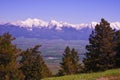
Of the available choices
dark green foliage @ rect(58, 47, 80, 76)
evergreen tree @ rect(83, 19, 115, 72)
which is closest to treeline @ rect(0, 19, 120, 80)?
evergreen tree @ rect(83, 19, 115, 72)

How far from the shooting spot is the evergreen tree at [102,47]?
68.4m

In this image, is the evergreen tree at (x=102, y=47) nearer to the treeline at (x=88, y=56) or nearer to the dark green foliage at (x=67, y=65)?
the treeline at (x=88, y=56)

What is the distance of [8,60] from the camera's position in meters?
54.1

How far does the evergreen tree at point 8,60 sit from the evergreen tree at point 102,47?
20.0m

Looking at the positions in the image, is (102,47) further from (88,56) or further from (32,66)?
(32,66)

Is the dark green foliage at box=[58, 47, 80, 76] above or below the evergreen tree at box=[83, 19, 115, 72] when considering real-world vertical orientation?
below

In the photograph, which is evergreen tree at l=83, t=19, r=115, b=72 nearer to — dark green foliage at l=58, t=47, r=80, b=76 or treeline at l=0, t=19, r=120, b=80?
treeline at l=0, t=19, r=120, b=80

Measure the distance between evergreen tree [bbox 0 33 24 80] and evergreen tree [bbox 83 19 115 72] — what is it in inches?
788

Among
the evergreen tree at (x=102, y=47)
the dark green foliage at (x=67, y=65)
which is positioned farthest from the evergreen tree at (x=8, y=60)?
the dark green foliage at (x=67, y=65)

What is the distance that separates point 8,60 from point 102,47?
76.9 feet

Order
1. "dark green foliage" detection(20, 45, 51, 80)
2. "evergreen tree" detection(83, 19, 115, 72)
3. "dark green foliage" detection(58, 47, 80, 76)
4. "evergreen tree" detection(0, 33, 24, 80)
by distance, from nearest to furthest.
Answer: "evergreen tree" detection(0, 33, 24, 80) < "evergreen tree" detection(83, 19, 115, 72) < "dark green foliage" detection(20, 45, 51, 80) < "dark green foliage" detection(58, 47, 80, 76)

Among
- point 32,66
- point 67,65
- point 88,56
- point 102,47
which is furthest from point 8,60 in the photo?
point 67,65

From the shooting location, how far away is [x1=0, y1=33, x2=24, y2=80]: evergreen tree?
172ft

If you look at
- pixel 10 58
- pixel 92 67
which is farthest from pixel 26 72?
pixel 10 58
